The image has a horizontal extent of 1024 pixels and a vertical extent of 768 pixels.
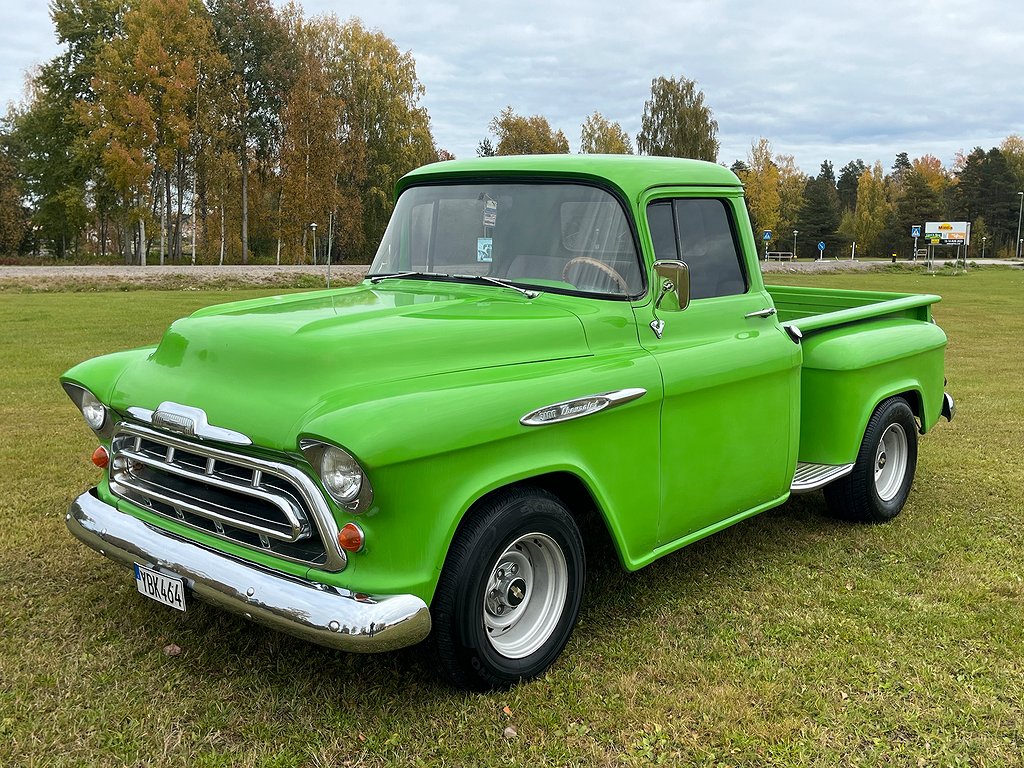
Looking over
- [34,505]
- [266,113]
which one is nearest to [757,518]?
[34,505]

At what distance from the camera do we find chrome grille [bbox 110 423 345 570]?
2824mm

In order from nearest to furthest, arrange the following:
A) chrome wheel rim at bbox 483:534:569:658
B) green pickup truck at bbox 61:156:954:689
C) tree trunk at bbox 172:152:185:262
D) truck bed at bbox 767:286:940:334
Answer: green pickup truck at bbox 61:156:954:689, chrome wheel rim at bbox 483:534:569:658, truck bed at bbox 767:286:940:334, tree trunk at bbox 172:152:185:262

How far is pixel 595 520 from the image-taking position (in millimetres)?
5047

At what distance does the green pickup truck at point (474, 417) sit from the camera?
280cm

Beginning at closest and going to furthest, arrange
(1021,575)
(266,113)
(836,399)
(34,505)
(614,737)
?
(614,737)
(1021,575)
(836,399)
(34,505)
(266,113)

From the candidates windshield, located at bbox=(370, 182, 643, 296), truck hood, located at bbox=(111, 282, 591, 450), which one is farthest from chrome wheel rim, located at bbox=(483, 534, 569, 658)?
Result: windshield, located at bbox=(370, 182, 643, 296)

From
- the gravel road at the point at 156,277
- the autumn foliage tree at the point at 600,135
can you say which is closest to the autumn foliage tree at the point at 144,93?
the gravel road at the point at 156,277

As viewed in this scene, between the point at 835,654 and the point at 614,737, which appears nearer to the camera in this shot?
the point at 614,737

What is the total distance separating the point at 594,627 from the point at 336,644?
1.48 meters

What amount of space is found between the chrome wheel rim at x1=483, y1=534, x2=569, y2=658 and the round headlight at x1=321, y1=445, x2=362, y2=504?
2.43ft

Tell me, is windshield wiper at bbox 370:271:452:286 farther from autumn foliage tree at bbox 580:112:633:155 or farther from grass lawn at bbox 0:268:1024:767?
autumn foliage tree at bbox 580:112:633:155

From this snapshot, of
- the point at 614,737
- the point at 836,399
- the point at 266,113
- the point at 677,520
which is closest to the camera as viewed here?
the point at 614,737

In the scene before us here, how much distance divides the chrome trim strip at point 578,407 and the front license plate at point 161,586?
1.37 meters

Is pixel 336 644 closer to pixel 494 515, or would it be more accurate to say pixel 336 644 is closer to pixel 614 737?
pixel 494 515
